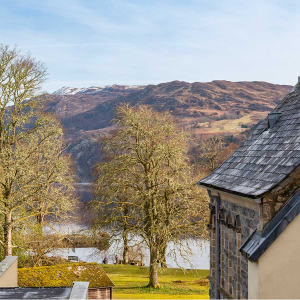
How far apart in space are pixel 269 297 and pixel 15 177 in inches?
767

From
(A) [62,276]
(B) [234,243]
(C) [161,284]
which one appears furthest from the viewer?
(C) [161,284]

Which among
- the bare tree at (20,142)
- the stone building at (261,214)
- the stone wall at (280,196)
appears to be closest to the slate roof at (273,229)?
the stone building at (261,214)

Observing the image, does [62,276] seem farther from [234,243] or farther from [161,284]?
[234,243]

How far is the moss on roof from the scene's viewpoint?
23406 mm

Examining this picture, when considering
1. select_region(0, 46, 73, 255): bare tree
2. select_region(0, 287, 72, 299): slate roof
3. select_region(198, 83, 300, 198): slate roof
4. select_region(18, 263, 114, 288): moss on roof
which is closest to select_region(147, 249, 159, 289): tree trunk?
select_region(18, 263, 114, 288): moss on roof

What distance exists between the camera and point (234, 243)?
425 inches

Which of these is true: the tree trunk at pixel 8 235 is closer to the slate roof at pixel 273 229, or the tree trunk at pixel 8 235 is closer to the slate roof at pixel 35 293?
the slate roof at pixel 35 293

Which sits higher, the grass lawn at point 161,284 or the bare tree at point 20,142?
the bare tree at point 20,142

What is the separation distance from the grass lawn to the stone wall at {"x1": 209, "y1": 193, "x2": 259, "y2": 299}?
15081 mm

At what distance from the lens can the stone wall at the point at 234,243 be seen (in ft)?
31.5

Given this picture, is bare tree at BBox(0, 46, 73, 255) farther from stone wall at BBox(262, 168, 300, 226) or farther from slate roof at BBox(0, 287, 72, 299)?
stone wall at BBox(262, 168, 300, 226)

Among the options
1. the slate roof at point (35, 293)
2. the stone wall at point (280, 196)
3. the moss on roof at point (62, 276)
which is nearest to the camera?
the stone wall at point (280, 196)

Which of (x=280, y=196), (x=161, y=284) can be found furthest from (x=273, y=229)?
(x=161, y=284)

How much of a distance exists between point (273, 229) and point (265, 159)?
271cm
